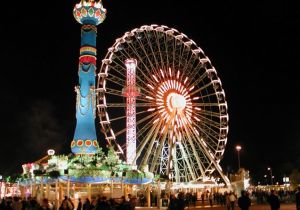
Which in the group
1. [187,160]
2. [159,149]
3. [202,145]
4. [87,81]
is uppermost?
[87,81]

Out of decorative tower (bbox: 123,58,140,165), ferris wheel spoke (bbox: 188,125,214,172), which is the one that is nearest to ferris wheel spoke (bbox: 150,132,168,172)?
decorative tower (bbox: 123,58,140,165)

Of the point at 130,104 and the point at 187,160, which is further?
the point at 130,104

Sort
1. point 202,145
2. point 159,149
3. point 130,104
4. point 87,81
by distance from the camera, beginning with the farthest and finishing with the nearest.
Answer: point 130,104 → point 202,145 → point 87,81 → point 159,149

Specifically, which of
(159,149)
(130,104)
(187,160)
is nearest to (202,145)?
(187,160)

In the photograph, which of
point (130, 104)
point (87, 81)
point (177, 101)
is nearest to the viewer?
point (177, 101)

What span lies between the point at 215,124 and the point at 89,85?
12.7 m

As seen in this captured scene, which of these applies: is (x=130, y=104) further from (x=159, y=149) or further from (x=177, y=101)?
(x=159, y=149)

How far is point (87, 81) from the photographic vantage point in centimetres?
4091

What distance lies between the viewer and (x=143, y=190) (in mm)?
50000

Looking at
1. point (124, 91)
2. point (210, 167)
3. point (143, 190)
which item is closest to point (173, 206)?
point (124, 91)

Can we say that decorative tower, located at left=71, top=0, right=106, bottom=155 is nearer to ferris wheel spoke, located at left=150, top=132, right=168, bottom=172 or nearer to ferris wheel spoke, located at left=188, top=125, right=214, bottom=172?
ferris wheel spoke, located at left=150, top=132, right=168, bottom=172

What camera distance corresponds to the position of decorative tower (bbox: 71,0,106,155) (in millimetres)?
39406

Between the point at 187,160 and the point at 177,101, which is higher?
the point at 177,101

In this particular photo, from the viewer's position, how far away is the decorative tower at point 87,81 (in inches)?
1551
